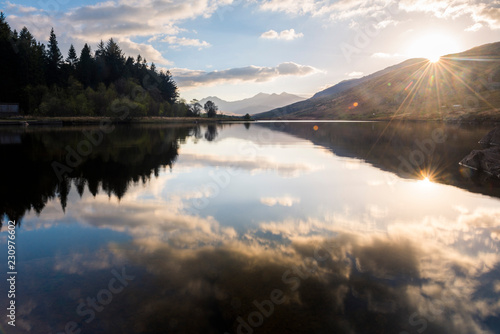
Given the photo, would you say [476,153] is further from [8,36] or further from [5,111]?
[8,36]

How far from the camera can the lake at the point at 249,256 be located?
650 cm

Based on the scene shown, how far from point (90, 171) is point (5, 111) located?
11660 centimetres

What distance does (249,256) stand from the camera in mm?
9305

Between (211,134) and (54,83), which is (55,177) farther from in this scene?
(54,83)

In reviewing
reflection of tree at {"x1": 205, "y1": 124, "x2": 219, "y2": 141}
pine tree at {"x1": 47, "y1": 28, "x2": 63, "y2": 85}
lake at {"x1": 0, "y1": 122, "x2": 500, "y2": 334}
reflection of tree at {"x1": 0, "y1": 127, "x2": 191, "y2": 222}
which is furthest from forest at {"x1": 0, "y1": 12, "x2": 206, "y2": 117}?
lake at {"x1": 0, "y1": 122, "x2": 500, "y2": 334}

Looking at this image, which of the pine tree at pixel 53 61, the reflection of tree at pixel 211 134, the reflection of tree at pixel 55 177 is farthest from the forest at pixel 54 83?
the reflection of tree at pixel 55 177

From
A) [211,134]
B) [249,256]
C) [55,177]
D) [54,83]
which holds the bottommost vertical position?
[249,256]

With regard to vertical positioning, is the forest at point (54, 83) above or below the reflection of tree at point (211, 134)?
above

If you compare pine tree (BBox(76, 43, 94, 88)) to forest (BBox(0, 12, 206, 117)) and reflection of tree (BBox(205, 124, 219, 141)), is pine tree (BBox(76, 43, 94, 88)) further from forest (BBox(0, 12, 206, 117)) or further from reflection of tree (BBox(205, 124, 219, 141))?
reflection of tree (BBox(205, 124, 219, 141))

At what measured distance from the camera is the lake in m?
6.50

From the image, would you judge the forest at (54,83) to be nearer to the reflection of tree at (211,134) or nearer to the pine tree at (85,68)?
the pine tree at (85,68)

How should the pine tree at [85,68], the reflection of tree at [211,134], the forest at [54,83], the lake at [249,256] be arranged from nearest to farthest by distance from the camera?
1. the lake at [249,256]
2. the reflection of tree at [211,134]
3. the forest at [54,83]
4. the pine tree at [85,68]

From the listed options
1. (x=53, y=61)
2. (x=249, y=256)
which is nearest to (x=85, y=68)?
(x=53, y=61)

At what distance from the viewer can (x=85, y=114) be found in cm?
12156
